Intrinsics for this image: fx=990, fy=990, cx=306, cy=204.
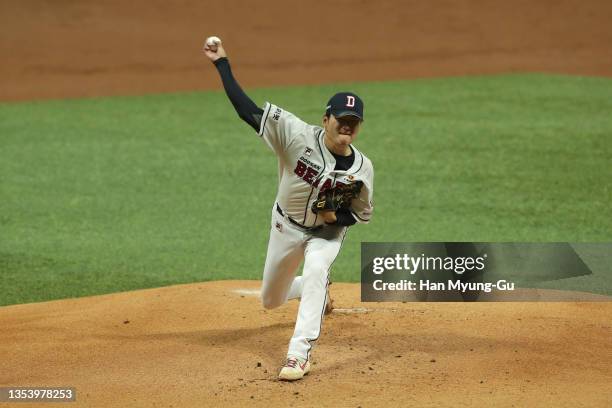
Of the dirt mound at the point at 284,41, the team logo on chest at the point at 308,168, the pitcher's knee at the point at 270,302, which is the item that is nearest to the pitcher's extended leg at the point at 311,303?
the team logo on chest at the point at 308,168

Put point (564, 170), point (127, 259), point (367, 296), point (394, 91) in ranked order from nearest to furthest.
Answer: point (367, 296)
point (127, 259)
point (564, 170)
point (394, 91)

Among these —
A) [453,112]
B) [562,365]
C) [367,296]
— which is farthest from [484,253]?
[453,112]

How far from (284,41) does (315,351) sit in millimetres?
12324

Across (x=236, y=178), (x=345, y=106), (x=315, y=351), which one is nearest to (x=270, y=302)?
(x=315, y=351)

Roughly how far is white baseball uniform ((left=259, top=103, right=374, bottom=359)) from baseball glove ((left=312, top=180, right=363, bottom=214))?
0.03 meters

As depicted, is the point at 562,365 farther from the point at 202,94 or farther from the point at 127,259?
the point at 202,94

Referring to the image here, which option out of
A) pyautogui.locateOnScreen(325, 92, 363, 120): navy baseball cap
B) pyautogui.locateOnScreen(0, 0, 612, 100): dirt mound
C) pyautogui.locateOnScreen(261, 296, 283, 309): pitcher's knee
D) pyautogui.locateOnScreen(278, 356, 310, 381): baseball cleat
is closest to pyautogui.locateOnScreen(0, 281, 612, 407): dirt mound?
pyautogui.locateOnScreen(278, 356, 310, 381): baseball cleat

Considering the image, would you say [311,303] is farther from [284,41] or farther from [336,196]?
[284,41]

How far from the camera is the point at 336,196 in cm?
561

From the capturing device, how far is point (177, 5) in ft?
60.0

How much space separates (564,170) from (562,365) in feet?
18.9

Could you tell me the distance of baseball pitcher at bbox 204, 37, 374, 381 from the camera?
5469mm

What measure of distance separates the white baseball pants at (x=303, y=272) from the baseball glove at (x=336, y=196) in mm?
235

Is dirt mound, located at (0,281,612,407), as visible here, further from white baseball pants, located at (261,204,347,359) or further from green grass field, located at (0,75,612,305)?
green grass field, located at (0,75,612,305)
